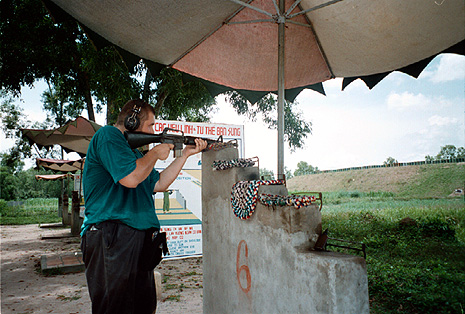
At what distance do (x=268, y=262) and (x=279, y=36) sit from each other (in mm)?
2847

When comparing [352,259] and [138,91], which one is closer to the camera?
[352,259]

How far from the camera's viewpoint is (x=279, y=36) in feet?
13.0

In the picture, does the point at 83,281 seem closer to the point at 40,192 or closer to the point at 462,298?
the point at 462,298

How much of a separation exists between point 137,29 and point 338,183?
19947 mm

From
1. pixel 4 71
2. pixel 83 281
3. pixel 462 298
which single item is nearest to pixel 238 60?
pixel 462 298

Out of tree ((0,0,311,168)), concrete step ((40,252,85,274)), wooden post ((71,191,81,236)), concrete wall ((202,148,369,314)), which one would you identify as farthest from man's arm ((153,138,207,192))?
wooden post ((71,191,81,236))

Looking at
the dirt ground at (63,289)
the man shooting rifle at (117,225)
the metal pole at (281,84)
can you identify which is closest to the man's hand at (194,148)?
the man shooting rifle at (117,225)

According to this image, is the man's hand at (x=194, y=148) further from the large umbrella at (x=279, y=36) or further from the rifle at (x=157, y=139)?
the large umbrella at (x=279, y=36)

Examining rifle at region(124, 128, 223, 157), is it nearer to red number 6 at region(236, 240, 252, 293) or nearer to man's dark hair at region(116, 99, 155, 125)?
man's dark hair at region(116, 99, 155, 125)

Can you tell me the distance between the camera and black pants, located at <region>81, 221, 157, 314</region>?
209 cm

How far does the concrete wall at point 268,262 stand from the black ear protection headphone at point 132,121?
1.03 m

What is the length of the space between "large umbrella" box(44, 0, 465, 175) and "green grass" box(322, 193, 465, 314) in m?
1.91

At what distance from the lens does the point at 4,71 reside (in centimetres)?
980

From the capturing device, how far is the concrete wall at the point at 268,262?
74.0 inches
